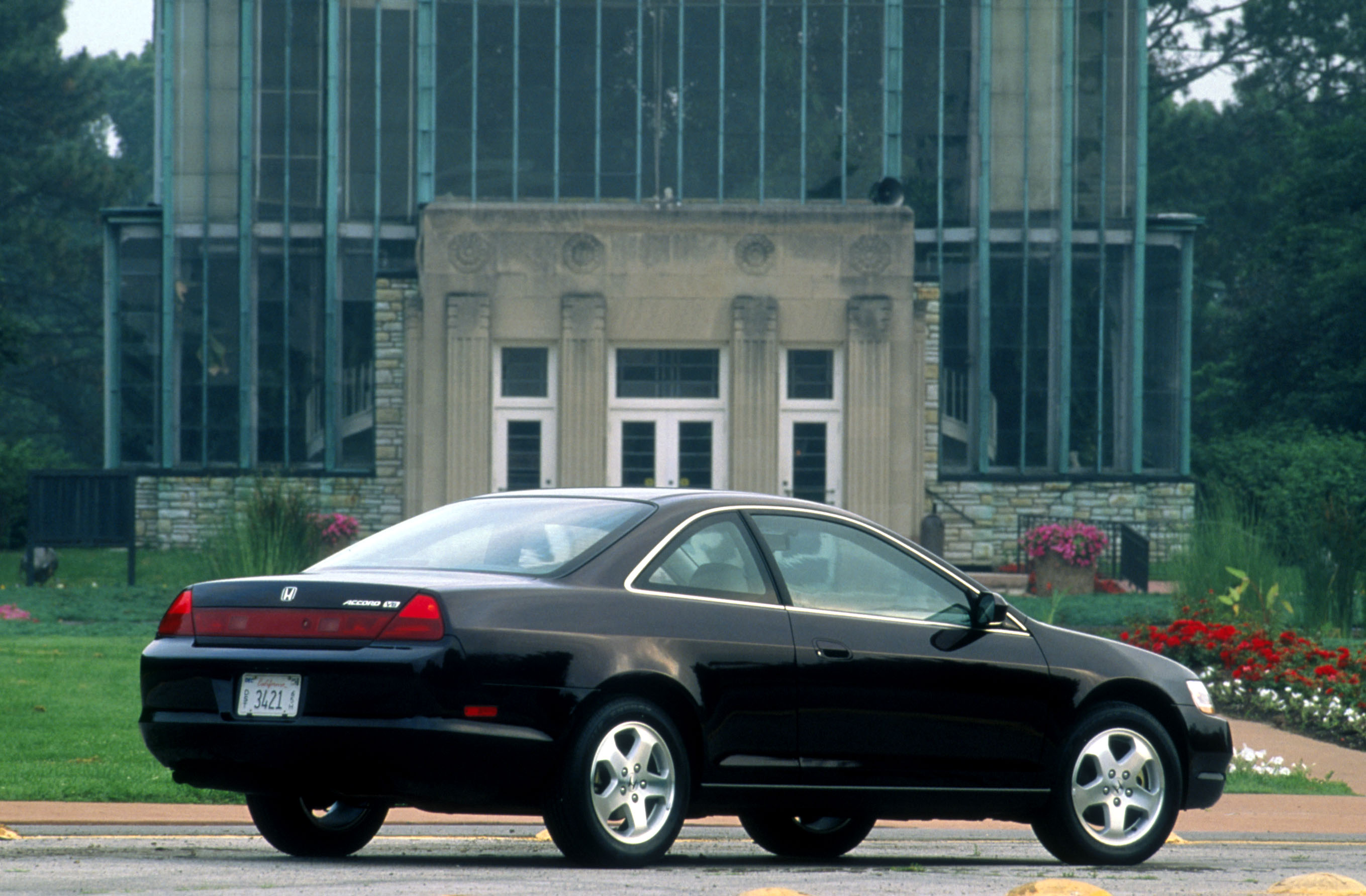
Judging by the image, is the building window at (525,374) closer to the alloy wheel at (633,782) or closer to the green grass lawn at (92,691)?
the green grass lawn at (92,691)

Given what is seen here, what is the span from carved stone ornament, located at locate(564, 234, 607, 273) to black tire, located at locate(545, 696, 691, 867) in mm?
23704

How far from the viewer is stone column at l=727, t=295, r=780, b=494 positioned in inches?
1179

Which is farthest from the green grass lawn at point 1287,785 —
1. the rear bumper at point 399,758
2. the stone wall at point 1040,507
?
the stone wall at point 1040,507

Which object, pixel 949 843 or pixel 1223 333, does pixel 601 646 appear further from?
pixel 1223 333

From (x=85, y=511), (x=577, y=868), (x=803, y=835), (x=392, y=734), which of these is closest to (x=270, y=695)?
(x=392, y=734)

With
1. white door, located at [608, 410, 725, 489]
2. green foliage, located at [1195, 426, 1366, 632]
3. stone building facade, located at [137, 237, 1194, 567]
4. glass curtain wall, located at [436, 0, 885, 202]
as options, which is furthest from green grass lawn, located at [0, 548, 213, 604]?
green foliage, located at [1195, 426, 1366, 632]

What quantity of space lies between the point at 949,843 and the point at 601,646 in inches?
121

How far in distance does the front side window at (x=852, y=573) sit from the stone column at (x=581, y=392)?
22.3 m

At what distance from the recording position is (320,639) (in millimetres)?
6469

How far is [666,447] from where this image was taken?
30828 millimetres

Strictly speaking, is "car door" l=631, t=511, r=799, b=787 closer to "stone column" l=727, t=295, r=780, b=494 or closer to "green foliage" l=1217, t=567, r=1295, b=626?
"green foliage" l=1217, t=567, r=1295, b=626

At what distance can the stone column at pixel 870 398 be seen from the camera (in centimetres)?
2998

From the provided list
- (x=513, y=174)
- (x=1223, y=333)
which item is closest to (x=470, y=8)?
(x=513, y=174)

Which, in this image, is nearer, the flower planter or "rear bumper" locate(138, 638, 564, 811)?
"rear bumper" locate(138, 638, 564, 811)
